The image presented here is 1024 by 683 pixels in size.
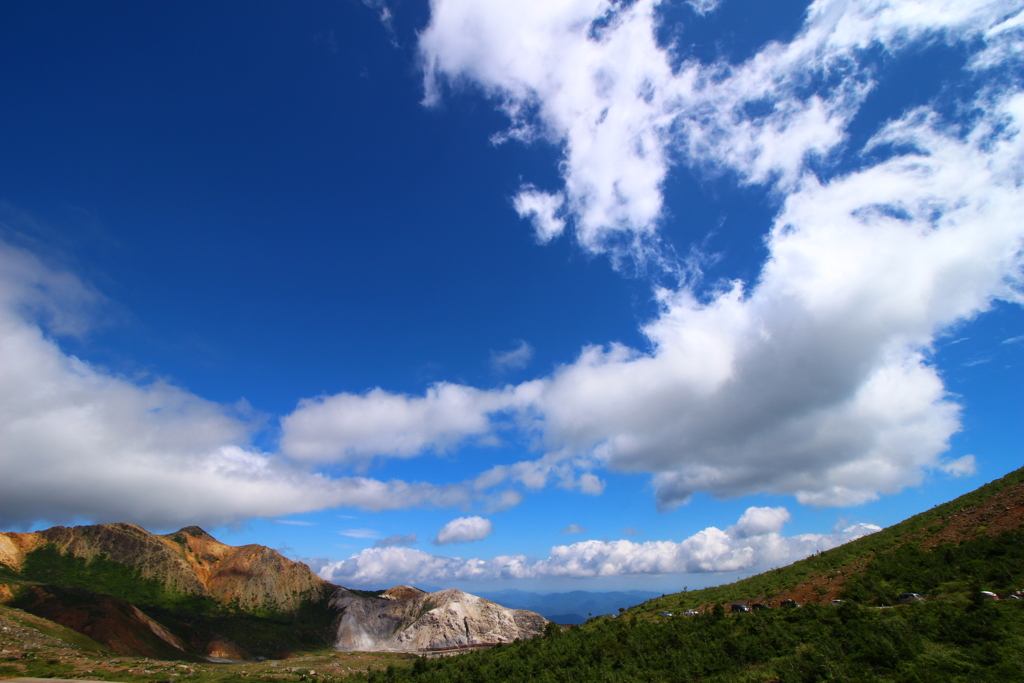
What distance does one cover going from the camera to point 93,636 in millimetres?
131750

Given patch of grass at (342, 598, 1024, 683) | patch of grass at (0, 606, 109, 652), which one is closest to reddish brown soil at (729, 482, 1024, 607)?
patch of grass at (342, 598, 1024, 683)

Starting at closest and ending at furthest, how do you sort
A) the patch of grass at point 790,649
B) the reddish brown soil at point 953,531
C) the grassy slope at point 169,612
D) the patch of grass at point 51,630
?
the patch of grass at point 790,649
the reddish brown soil at point 953,531
the patch of grass at point 51,630
the grassy slope at point 169,612

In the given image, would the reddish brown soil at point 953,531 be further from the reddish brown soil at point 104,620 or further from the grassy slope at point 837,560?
the reddish brown soil at point 104,620

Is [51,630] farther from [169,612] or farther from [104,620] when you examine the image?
A: [169,612]

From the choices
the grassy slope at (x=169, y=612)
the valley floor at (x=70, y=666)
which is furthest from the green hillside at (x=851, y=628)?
the grassy slope at (x=169, y=612)

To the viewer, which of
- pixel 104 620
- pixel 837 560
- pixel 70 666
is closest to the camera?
pixel 837 560

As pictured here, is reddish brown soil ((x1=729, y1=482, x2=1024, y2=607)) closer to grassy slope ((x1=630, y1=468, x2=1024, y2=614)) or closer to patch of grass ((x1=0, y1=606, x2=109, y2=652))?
grassy slope ((x1=630, y1=468, x2=1024, y2=614))

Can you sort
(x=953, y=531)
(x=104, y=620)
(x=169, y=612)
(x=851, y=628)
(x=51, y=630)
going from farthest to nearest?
1. (x=169, y=612)
2. (x=104, y=620)
3. (x=51, y=630)
4. (x=953, y=531)
5. (x=851, y=628)

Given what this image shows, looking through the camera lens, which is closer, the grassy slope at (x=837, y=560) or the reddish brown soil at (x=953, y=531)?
the reddish brown soil at (x=953, y=531)

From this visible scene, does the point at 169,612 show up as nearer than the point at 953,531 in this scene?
No

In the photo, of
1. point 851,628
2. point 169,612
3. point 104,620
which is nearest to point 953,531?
point 851,628

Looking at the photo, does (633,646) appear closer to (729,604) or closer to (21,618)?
(729,604)

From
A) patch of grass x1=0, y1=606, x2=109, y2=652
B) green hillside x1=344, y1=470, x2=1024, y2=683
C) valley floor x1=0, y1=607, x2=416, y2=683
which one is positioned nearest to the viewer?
green hillside x1=344, y1=470, x2=1024, y2=683

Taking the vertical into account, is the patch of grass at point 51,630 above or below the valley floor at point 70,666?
above
